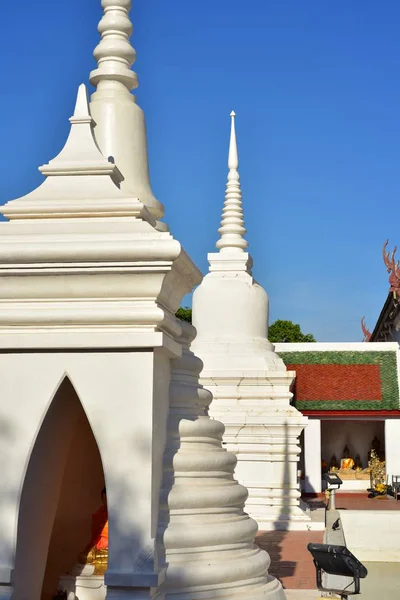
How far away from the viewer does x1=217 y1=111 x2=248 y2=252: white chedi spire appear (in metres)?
17.7

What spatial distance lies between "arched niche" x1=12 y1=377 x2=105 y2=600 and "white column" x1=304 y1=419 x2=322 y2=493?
1572 centimetres

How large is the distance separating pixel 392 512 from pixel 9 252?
464 inches

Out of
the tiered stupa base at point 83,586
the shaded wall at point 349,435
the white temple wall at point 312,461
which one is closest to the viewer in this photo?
the tiered stupa base at point 83,586

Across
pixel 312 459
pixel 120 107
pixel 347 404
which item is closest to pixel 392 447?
pixel 347 404

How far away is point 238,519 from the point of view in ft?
20.9

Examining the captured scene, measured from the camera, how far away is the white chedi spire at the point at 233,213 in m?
17.7

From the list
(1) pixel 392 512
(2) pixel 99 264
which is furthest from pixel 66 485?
(1) pixel 392 512

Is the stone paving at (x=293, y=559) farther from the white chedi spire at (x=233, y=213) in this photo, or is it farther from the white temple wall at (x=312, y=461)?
the white chedi spire at (x=233, y=213)

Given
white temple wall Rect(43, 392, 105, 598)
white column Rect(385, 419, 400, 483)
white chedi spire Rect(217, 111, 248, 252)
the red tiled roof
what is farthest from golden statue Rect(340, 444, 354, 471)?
white temple wall Rect(43, 392, 105, 598)

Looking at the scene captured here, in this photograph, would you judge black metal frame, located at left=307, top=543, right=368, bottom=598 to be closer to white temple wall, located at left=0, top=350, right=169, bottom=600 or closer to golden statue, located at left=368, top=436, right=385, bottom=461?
white temple wall, located at left=0, top=350, right=169, bottom=600

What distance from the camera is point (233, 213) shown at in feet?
59.2

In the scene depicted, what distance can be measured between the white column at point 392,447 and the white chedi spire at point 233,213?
24.8ft

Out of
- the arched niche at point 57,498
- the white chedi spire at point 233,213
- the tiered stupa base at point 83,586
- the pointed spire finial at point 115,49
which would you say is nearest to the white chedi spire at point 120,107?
the pointed spire finial at point 115,49

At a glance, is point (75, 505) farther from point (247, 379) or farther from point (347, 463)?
point (347, 463)
